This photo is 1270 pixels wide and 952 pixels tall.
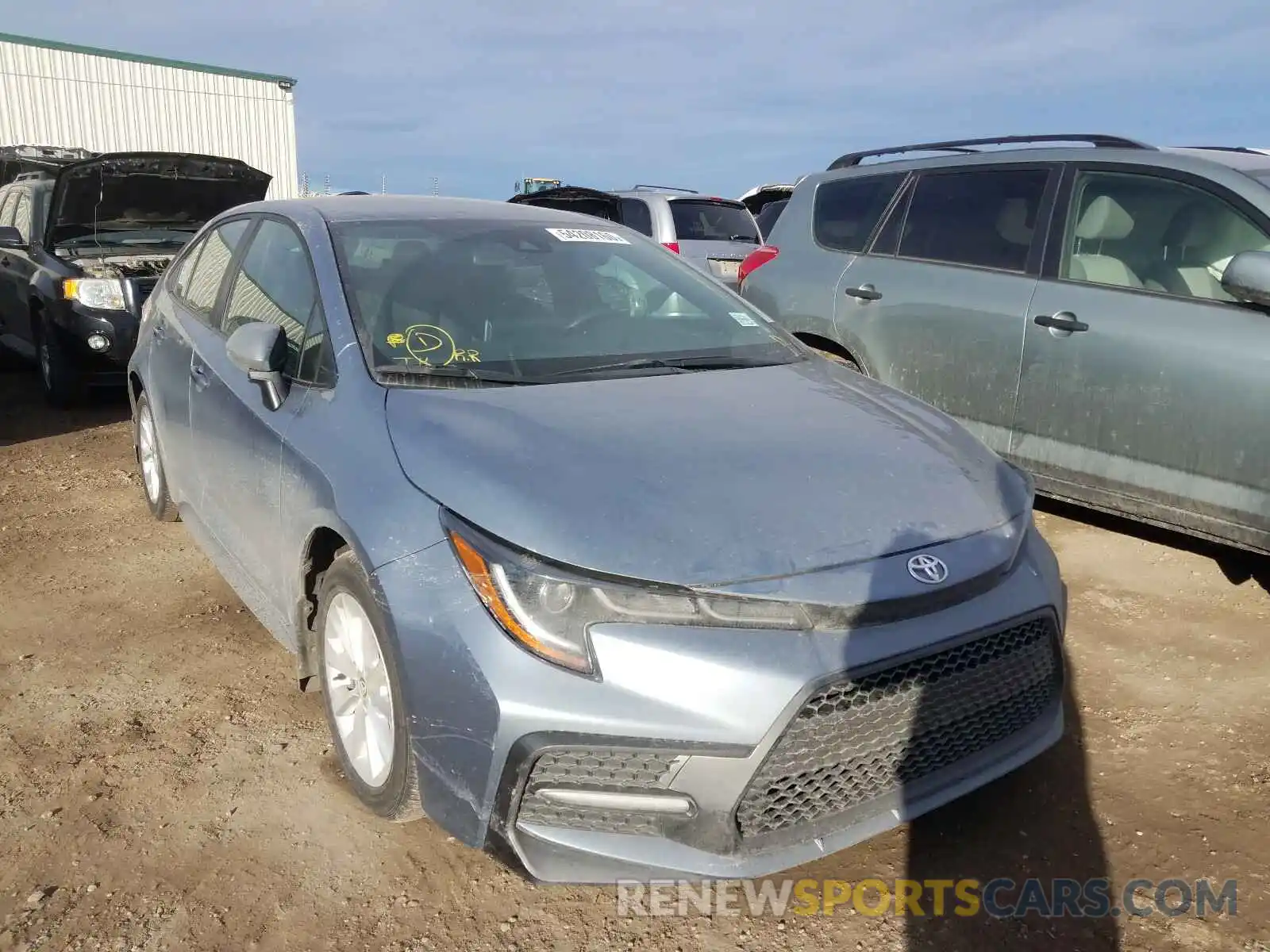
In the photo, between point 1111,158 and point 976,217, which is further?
point 976,217

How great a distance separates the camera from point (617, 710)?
6.10 ft

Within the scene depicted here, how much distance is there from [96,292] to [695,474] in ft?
19.4

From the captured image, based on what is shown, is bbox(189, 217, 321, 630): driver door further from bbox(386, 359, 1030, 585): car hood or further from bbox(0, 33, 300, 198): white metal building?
bbox(0, 33, 300, 198): white metal building

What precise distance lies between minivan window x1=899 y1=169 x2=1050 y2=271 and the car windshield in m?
1.56

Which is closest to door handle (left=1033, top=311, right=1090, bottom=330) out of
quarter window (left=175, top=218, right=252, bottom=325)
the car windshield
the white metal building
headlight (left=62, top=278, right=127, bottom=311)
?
the car windshield

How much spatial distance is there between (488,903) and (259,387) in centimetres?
166

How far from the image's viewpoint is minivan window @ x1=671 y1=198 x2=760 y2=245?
33.6 ft

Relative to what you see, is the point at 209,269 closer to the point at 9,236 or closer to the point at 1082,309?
the point at 9,236

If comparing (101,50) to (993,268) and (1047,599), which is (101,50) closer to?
(993,268)

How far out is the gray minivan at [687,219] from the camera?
1003 cm

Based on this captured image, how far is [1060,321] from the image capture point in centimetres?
404

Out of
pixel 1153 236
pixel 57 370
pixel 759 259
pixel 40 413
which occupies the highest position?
pixel 1153 236

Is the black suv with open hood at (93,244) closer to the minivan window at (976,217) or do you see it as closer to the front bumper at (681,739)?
the minivan window at (976,217)

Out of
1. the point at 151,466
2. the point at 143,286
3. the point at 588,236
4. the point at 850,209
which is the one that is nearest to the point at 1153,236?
the point at 850,209
